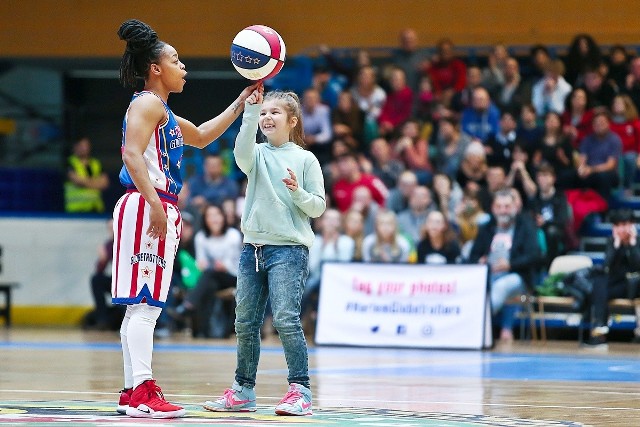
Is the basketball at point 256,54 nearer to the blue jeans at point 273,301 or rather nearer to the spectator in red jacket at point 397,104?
the blue jeans at point 273,301

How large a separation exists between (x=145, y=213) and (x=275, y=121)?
37.5 inches

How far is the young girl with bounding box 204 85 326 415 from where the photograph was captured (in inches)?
281

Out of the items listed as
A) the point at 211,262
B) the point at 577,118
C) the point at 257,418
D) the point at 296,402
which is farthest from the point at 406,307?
the point at 257,418

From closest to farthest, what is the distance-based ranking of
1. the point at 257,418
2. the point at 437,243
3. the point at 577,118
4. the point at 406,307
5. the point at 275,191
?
the point at 257,418, the point at 275,191, the point at 406,307, the point at 437,243, the point at 577,118

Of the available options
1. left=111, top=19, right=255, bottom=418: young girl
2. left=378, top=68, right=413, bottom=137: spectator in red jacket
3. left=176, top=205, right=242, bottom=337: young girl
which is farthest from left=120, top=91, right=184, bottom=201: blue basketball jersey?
left=378, top=68, right=413, bottom=137: spectator in red jacket

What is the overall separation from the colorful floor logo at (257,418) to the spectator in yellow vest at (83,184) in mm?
14404

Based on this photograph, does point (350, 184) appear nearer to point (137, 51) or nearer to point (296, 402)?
point (137, 51)

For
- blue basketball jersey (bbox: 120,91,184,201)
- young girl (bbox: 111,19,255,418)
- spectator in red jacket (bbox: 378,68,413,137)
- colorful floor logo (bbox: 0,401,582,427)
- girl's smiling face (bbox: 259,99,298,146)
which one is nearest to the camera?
colorful floor logo (bbox: 0,401,582,427)

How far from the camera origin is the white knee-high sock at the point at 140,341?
271 inches

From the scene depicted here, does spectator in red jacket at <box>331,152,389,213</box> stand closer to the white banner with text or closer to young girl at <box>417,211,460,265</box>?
young girl at <box>417,211,460,265</box>

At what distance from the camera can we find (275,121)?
7.38 meters

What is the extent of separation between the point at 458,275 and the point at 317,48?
25.4 feet

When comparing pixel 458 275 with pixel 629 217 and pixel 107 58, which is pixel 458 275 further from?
pixel 107 58

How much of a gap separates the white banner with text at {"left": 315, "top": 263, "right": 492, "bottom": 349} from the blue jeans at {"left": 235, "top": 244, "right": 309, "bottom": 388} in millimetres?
8038
